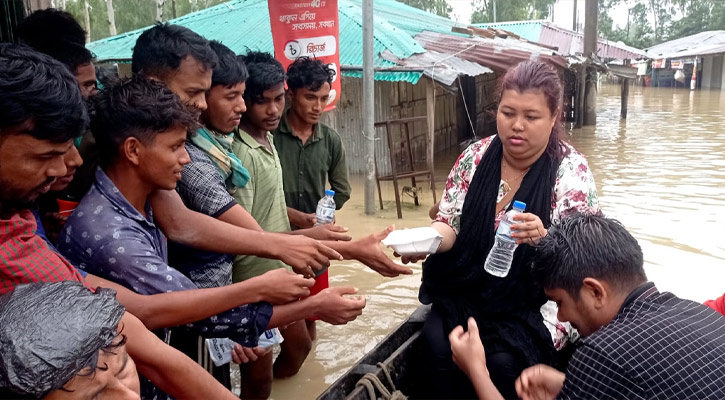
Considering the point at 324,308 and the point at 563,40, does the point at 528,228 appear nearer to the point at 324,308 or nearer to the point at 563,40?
the point at 324,308

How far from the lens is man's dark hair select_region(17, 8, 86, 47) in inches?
118

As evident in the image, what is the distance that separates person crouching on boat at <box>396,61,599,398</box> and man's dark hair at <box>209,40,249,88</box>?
115 centimetres

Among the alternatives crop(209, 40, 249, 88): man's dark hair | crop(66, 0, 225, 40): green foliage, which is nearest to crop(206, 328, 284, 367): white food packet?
crop(209, 40, 249, 88): man's dark hair

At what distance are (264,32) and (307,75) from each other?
9309 millimetres

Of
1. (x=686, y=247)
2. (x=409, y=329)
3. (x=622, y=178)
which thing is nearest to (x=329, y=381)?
(x=409, y=329)

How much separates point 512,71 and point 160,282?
170 cm

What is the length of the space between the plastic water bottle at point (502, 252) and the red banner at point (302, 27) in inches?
158

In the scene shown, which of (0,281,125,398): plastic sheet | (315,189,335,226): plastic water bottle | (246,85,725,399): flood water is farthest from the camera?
(246,85,725,399): flood water

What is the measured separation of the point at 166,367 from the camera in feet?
5.14

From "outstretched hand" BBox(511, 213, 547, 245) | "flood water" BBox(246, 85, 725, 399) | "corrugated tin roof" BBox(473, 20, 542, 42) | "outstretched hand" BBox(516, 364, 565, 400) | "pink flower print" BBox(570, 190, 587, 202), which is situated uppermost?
"corrugated tin roof" BBox(473, 20, 542, 42)

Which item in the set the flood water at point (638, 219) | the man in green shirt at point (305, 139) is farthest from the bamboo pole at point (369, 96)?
the man in green shirt at point (305, 139)

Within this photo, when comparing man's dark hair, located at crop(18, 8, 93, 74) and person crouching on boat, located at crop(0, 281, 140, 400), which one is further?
man's dark hair, located at crop(18, 8, 93, 74)

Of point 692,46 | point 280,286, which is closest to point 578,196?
point 280,286

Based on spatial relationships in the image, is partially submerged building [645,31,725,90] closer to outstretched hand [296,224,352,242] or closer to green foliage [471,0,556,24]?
green foliage [471,0,556,24]
